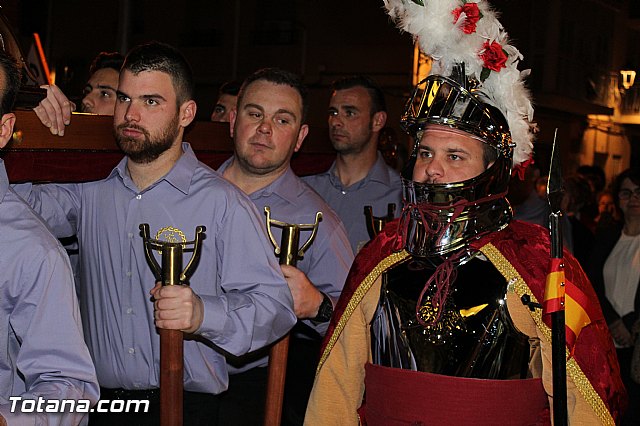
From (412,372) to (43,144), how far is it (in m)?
1.46

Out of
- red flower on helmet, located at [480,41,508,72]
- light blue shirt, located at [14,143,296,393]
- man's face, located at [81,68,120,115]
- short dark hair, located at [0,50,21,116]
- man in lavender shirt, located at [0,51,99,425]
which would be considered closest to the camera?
man in lavender shirt, located at [0,51,99,425]

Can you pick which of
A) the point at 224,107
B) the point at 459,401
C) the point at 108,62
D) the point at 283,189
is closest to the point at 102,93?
the point at 108,62

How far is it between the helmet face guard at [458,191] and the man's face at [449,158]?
30mm

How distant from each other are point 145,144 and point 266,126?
929mm

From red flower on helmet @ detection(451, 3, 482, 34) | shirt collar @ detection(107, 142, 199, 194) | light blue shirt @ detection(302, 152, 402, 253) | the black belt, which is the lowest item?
the black belt

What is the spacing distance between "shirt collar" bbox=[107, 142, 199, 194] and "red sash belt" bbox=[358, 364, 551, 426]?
1075mm

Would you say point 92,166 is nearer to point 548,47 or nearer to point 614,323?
point 614,323

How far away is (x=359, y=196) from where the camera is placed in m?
5.83

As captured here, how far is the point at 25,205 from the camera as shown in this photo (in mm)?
2627

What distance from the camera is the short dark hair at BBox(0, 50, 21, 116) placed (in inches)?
103

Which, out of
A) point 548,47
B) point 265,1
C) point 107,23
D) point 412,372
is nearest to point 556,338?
point 412,372

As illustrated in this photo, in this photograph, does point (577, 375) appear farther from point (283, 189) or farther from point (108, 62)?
point (108, 62)

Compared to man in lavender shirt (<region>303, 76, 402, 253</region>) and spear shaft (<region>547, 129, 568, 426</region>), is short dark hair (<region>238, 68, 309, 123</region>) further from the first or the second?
spear shaft (<region>547, 129, 568, 426</region>)

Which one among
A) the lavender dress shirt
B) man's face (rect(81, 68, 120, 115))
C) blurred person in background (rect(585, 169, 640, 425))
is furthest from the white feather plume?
blurred person in background (rect(585, 169, 640, 425))
